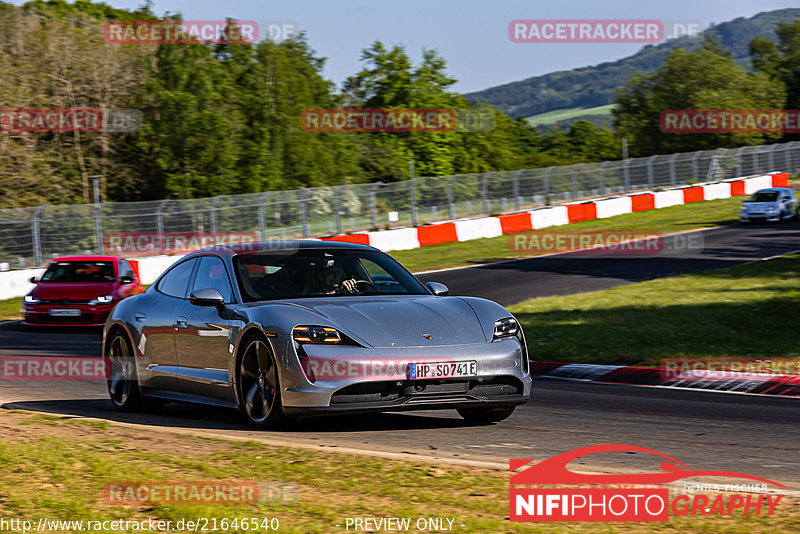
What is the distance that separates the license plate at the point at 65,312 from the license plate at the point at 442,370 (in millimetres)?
12866

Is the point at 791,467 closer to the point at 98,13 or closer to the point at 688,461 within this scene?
the point at 688,461

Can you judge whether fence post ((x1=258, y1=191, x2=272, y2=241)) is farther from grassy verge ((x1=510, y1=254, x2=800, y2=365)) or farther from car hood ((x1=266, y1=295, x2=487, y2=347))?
car hood ((x1=266, y1=295, x2=487, y2=347))

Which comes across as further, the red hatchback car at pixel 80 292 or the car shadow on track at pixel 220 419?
the red hatchback car at pixel 80 292

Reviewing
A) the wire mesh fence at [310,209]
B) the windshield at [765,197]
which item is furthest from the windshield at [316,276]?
the windshield at [765,197]

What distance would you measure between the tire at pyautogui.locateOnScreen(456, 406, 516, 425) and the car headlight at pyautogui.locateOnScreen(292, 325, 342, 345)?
137 cm

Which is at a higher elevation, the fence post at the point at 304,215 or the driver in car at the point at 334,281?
the fence post at the point at 304,215

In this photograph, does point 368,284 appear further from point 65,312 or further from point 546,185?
point 546,185

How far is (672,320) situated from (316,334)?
9.73 metres

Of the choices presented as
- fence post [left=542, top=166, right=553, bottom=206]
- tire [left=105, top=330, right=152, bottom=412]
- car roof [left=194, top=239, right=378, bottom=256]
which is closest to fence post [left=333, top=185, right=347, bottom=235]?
fence post [left=542, top=166, right=553, bottom=206]

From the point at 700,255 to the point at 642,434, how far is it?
66.9 feet

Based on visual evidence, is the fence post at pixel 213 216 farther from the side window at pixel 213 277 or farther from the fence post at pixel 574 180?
the side window at pixel 213 277

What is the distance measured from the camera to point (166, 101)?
5188cm

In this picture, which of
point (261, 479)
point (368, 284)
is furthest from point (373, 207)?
point (261, 479)

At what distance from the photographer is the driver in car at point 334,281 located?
789 cm
